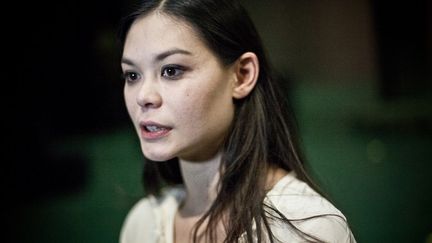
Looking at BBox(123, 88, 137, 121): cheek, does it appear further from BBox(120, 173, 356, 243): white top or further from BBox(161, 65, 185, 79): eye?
BBox(120, 173, 356, 243): white top

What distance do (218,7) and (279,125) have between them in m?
0.26

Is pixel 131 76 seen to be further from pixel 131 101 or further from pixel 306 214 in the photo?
pixel 306 214

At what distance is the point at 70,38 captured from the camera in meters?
1.50

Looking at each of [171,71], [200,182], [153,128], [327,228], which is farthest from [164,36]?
[327,228]

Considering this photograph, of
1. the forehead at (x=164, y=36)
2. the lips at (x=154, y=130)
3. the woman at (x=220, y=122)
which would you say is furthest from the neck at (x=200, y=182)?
the forehead at (x=164, y=36)

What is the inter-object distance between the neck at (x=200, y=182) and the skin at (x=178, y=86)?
0.14ft

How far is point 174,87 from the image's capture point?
99cm

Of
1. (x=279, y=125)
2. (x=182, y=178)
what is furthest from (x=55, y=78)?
(x=279, y=125)

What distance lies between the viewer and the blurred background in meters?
1.37

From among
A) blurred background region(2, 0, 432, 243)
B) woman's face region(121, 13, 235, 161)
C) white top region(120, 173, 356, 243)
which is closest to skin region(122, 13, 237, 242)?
woman's face region(121, 13, 235, 161)

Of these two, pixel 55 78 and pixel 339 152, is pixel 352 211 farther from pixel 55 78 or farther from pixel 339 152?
pixel 55 78

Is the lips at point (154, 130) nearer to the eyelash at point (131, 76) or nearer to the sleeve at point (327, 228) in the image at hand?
the eyelash at point (131, 76)

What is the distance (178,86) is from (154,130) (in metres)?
0.10

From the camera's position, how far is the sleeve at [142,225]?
119 cm
